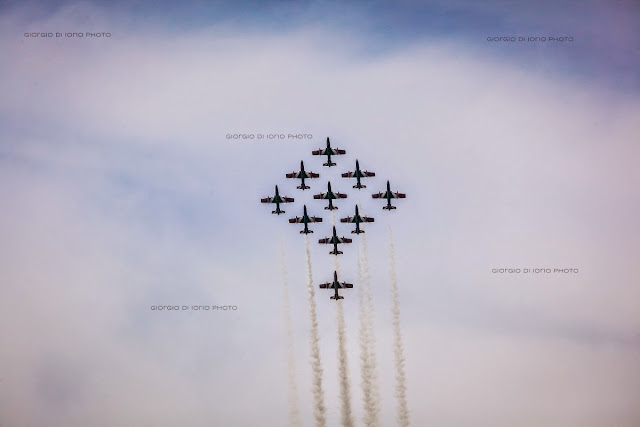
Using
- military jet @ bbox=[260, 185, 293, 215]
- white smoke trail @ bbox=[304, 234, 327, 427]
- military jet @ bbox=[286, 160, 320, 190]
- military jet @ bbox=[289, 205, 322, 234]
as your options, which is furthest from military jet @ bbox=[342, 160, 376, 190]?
white smoke trail @ bbox=[304, 234, 327, 427]

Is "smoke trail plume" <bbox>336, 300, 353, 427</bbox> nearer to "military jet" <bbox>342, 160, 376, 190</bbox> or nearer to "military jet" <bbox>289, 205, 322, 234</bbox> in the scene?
"military jet" <bbox>289, 205, 322, 234</bbox>

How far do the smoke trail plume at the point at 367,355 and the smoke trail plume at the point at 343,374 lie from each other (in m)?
0.73

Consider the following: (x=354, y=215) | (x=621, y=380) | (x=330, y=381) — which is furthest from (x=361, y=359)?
(x=621, y=380)


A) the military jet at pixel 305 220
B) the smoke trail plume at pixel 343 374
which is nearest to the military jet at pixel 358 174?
the military jet at pixel 305 220

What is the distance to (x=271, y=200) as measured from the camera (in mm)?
60062

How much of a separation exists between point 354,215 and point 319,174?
266 centimetres

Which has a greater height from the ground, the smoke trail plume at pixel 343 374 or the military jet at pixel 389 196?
the military jet at pixel 389 196

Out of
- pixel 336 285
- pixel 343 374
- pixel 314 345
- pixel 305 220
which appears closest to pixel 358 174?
pixel 305 220

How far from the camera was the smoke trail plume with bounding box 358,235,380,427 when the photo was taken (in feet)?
195

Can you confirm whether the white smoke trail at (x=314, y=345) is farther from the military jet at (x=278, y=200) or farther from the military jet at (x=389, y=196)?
the military jet at (x=389, y=196)

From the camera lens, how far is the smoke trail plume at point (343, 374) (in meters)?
59.2

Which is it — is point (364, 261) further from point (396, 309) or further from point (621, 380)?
point (621, 380)

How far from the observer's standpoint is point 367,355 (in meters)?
59.9

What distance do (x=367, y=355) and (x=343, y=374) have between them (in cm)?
149
